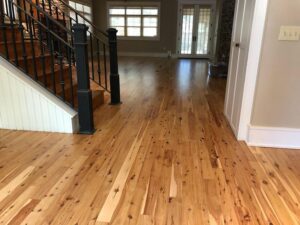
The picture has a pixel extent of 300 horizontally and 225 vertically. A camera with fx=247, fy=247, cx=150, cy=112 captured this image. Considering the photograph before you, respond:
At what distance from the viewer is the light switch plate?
2.26m

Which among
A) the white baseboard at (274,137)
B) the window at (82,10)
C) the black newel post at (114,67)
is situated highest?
the window at (82,10)

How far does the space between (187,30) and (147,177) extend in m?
10.5

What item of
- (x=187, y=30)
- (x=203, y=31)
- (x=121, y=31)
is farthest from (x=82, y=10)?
(x=203, y=31)

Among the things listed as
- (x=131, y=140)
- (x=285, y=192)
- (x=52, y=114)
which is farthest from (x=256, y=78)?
(x=52, y=114)

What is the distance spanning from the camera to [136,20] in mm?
11703

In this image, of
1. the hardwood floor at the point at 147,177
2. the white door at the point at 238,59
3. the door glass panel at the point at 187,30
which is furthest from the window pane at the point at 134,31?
the hardwood floor at the point at 147,177

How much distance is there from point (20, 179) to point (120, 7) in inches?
434

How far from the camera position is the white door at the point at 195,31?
11023 millimetres

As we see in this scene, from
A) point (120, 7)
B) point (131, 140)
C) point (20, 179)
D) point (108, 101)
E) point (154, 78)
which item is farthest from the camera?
point (120, 7)

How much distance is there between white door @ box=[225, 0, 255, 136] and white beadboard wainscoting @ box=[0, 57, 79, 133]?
1.82m

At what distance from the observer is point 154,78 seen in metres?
6.37

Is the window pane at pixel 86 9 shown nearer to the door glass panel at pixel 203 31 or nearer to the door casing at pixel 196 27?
the door casing at pixel 196 27

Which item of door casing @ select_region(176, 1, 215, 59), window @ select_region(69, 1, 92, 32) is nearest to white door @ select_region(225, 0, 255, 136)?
window @ select_region(69, 1, 92, 32)

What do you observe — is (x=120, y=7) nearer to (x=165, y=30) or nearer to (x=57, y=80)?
(x=165, y=30)
